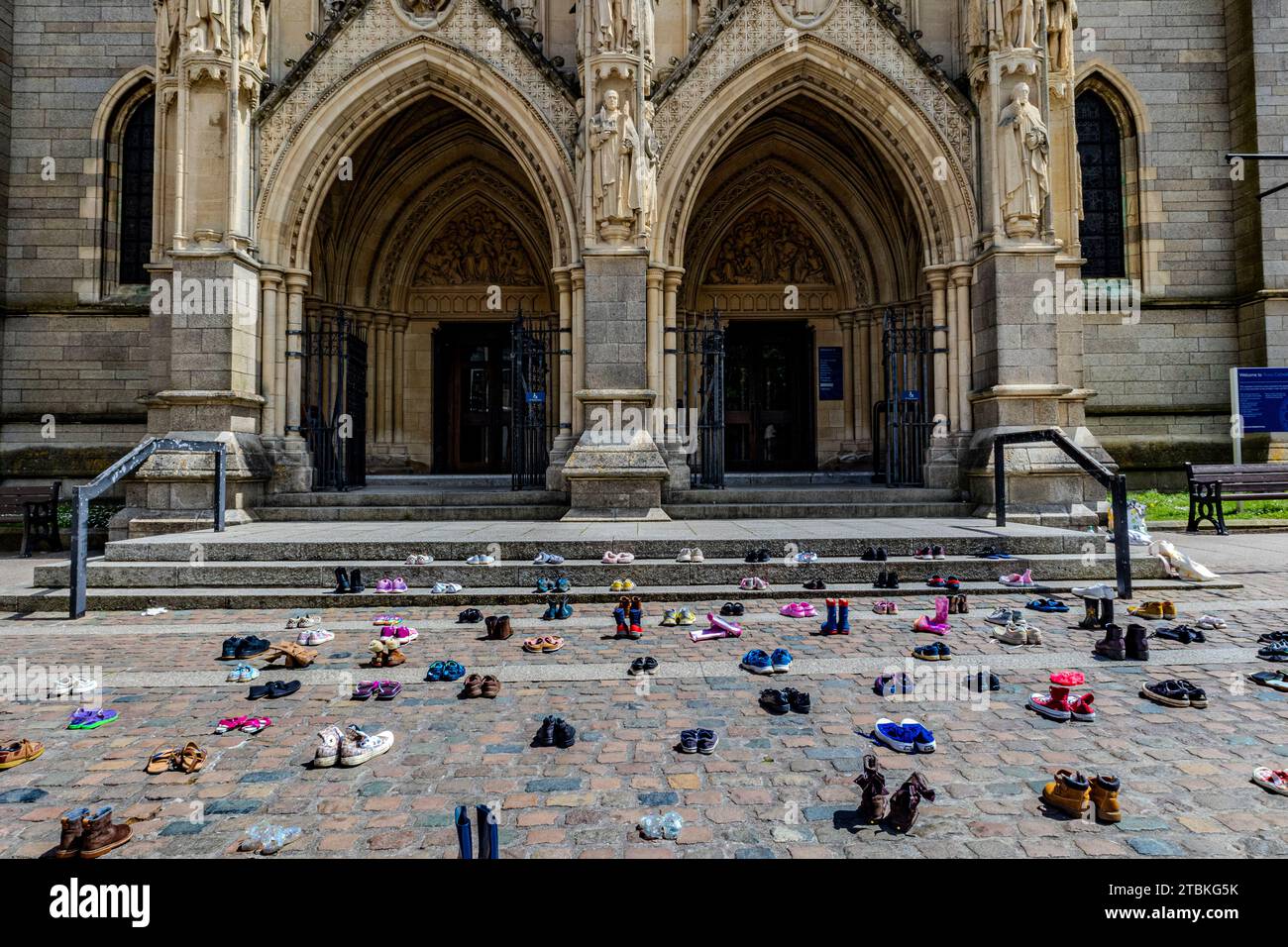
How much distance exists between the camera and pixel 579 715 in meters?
3.67

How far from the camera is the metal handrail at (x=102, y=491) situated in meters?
6.17

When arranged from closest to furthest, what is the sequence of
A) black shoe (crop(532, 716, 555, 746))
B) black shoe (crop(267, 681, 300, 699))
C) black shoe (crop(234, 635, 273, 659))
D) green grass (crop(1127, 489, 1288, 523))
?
black shoe (crop(532, 716, 555, 746)), black shoe (crop(267, 681, 300, 699)), black shoe (crop(234, 635, 273, 659)), green grass (crop(1127, 489, 1288, 523))

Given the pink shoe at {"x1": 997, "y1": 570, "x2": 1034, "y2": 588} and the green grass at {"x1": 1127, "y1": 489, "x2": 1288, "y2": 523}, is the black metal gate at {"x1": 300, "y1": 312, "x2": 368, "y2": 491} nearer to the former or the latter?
the pink shoe at {"x1": 997, "y1": 570, "x2": 1034, "y2": 588}

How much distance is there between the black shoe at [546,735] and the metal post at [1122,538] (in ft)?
17.5

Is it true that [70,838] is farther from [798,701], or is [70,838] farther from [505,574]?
[505,574]

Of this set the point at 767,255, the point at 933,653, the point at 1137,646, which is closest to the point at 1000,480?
the point at 1137,646

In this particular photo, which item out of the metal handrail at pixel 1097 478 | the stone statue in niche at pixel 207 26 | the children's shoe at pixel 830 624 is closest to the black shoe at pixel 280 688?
the children's shoe at pixel 830 624

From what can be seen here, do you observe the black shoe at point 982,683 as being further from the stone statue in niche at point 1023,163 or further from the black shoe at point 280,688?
the stone statue in niche at point 1023,163

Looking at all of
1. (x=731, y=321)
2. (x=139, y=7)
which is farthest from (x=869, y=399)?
(x=139, y=7)

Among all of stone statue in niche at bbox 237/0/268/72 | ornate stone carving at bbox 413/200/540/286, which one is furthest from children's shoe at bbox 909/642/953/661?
ornate stone carving at bbox 413/200/540/286

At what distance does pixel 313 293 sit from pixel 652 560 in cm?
924

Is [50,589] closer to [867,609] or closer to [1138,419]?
[867,609]

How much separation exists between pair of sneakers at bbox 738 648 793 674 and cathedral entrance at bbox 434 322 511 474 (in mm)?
11250

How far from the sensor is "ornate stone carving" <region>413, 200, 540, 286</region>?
587 inches
